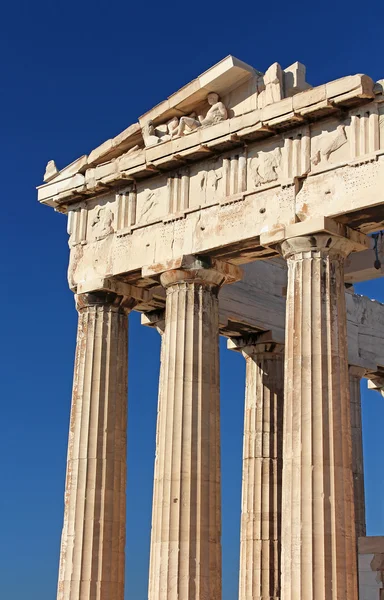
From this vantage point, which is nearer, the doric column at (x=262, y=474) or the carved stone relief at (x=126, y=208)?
the carved stone relief at (x=126, y=208)

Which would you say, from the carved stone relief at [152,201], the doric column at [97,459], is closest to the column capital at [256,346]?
the doric column at [97,459]

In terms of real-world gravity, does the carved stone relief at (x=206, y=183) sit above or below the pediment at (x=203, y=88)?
below

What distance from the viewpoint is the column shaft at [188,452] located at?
3428cm

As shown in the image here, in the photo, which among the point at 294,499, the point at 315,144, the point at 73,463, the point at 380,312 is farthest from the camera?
the point at 380,312

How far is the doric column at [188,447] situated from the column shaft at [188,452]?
3cm

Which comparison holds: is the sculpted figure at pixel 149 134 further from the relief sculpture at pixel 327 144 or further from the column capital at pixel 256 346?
the column capital at pixel 256 346

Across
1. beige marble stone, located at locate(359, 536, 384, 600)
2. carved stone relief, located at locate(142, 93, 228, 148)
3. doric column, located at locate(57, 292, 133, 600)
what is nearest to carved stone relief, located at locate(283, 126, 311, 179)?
carved stone relief, located at locate(142, 93, 228, 148)

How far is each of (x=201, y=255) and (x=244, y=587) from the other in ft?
43.9

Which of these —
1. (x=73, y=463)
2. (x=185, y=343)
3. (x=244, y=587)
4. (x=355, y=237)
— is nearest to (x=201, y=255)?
(x=185, y=343)

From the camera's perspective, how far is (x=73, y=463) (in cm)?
3872

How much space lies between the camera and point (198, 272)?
120ft

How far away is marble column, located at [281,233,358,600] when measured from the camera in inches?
1206

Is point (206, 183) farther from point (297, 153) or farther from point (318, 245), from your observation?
point (318, 245)

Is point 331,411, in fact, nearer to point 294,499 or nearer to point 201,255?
point 294,499
